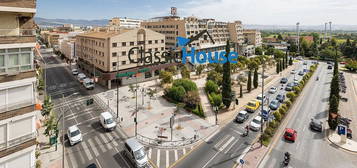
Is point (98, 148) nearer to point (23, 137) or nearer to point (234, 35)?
point (23, 137)

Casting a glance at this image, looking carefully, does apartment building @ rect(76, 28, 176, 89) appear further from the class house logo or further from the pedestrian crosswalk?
the pedestrian crosswalk

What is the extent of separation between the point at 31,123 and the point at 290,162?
2773 centimetres

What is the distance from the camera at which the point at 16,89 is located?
45.1 feet

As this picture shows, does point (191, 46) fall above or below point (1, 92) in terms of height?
above

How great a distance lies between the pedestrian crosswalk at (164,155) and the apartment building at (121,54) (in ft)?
86.4

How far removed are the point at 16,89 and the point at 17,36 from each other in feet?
12.7

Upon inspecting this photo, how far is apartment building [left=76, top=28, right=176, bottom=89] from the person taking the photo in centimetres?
4841

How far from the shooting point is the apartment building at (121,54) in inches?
1906

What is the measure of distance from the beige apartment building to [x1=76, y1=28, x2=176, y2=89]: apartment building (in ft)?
65.0

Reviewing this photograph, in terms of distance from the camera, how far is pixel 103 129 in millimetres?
29922

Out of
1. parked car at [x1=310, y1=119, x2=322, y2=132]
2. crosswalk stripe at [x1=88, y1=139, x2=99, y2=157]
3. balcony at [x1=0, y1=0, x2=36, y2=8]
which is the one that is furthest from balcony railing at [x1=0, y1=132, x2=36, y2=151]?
parked car at [x1=310, y1=119, x2=322, y2=132]

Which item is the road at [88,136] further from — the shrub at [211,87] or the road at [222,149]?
the shrub at [211,87]

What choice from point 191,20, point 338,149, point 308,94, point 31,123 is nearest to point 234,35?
point 191,20

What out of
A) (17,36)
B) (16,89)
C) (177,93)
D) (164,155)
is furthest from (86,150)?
(177,93)
